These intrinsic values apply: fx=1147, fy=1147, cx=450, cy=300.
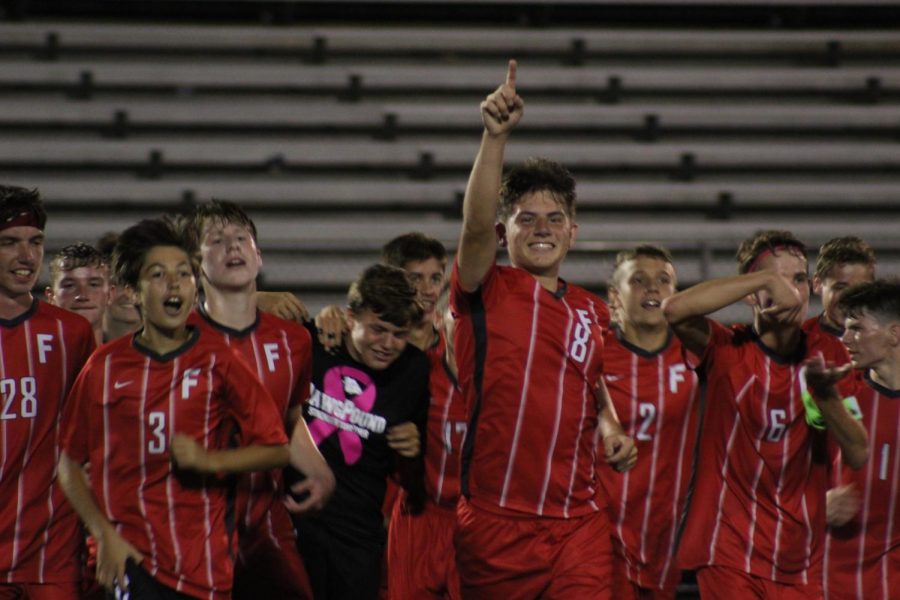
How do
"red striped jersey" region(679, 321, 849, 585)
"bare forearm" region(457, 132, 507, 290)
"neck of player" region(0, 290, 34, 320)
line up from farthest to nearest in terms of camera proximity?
"red striped jersey" region(679, 321, 849, 585) → "neck of player" region(0, 290, 34, 320) → "bare forearm" region(457, 132, 507, 290)

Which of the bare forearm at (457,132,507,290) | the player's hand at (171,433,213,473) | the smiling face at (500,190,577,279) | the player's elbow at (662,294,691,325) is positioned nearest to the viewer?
the player's hand at (171,433,213,473)

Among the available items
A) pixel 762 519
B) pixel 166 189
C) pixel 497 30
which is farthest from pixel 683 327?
pixel 497 30

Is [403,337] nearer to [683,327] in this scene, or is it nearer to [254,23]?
[683,327]

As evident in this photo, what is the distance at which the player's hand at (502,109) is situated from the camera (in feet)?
10.8

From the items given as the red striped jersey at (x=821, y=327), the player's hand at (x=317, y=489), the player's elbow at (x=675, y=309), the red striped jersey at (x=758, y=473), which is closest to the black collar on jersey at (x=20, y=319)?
the player's hand at (x=317, y=489)

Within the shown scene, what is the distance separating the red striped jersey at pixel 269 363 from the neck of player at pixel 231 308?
21mm

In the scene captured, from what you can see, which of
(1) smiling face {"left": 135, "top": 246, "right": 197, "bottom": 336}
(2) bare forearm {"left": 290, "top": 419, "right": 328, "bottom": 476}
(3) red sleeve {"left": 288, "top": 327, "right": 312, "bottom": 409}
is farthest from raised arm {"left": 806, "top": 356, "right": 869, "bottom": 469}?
(1) smiling face {"left": 135, "top": 246, "right": 197, "bottom": 336}

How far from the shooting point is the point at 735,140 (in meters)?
10.2

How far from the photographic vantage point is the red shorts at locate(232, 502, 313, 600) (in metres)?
4.27

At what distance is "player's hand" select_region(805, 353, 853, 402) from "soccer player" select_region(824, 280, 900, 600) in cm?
65

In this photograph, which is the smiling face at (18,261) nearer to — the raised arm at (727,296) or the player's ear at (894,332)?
the raised arm at (727,296)

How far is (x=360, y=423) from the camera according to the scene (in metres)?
4.43

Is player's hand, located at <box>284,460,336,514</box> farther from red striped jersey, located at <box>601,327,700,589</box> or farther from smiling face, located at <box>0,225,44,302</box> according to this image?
red striped jersey, located at <box>601,327,700,589</box>

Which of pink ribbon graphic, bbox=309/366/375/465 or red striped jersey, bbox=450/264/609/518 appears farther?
pink ribbon graphic, bbox=309/366/375/465
